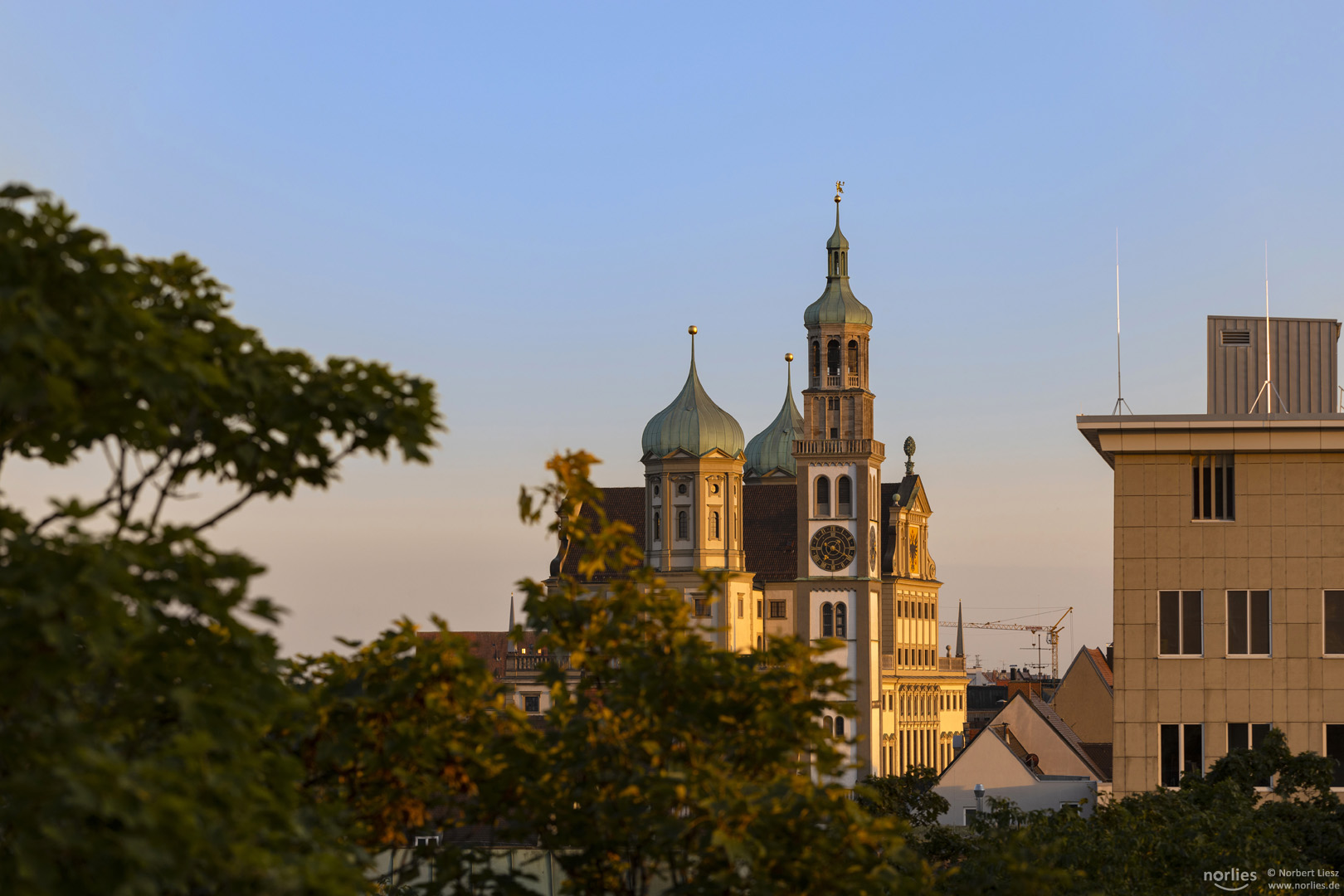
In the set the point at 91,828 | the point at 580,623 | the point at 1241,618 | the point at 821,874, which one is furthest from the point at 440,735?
the point at 1241,618

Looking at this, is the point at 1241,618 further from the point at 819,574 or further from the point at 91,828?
the point at 819,574

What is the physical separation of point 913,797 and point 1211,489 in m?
16.0

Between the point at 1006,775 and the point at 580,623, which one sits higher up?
the point at 580,623

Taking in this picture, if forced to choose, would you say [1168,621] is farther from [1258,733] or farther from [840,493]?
[840,493]

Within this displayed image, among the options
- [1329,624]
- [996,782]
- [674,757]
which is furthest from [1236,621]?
[996,782]

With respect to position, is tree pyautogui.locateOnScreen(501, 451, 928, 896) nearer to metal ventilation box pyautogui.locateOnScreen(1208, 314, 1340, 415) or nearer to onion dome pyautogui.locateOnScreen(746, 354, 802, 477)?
metal ventilation box pyautogui.locateOnScreen(1208, 314, 1340, 415)

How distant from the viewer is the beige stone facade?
43.3 m

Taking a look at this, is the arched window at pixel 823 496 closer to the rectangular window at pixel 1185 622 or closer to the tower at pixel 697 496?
the tower at pixel 697 496

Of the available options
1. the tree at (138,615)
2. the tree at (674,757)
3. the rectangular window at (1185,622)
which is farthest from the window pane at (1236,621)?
the tree at (138,615)

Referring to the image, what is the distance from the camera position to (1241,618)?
144 feet

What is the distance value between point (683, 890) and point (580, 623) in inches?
83.7

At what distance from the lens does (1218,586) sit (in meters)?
43.8

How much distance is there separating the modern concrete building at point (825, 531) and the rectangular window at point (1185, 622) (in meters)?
92.7

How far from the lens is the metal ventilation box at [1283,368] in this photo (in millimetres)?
49719
